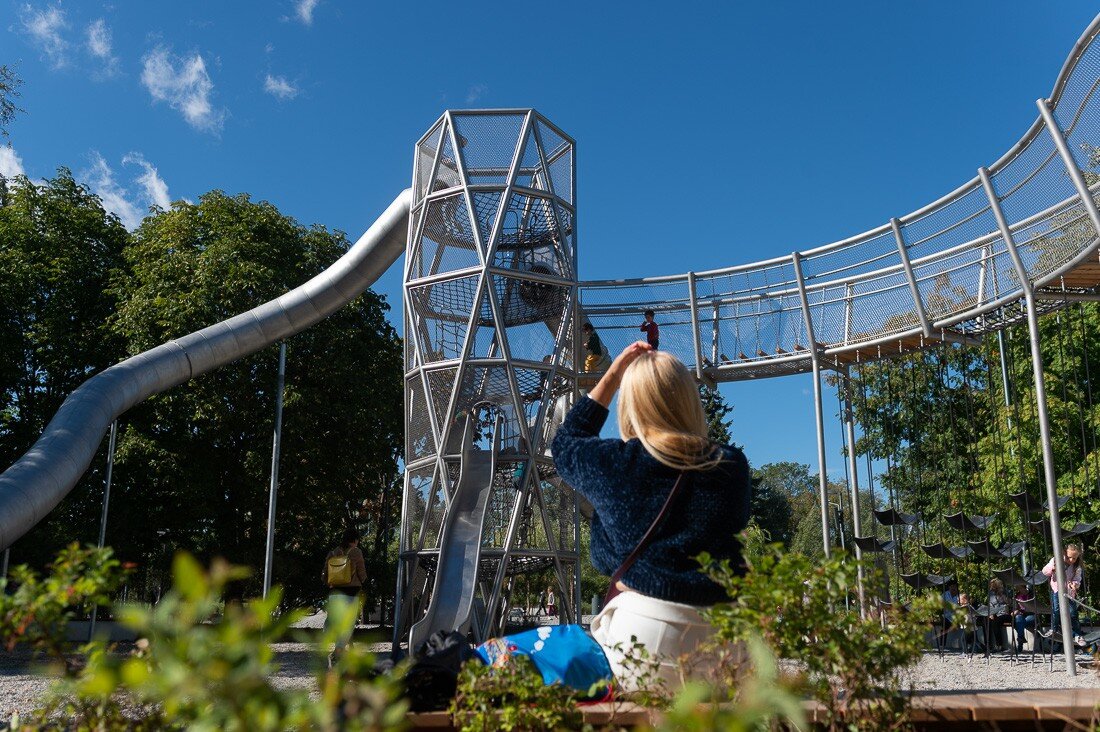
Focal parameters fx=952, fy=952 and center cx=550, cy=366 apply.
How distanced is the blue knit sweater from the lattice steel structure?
1056 centimetres

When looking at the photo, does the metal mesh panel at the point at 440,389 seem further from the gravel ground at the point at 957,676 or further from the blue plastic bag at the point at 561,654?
A: the blue plastic bag at the point at 561,654

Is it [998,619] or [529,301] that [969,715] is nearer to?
[529,301]

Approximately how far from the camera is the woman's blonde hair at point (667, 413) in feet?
10.5

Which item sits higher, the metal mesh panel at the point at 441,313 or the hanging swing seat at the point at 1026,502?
the metal mesh panel at the point at 441,313

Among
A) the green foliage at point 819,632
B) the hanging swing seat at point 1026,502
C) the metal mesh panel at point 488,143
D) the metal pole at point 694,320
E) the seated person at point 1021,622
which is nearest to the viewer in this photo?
the green foliage at point 819,632

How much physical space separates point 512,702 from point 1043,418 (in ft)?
33.9

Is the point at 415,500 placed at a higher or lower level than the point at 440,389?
lower

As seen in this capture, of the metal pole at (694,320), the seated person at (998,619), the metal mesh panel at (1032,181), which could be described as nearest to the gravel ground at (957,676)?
the seated person at (998,619)

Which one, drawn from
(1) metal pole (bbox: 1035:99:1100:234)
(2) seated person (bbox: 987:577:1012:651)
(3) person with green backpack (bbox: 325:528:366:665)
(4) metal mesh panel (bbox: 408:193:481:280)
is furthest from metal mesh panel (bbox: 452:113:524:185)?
(2) seated person (bbox: 987:577:1012:651)

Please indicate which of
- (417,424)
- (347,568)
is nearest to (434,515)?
(417,424)

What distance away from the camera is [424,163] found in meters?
16.5

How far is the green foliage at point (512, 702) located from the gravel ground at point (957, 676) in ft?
20.3

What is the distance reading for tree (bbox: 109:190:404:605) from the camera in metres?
22.4

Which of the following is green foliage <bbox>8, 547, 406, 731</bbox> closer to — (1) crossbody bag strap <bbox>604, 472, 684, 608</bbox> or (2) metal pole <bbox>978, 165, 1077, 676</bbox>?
(1) crossbody bag strap <bbox>604, 472, 684, 608</bbox>
